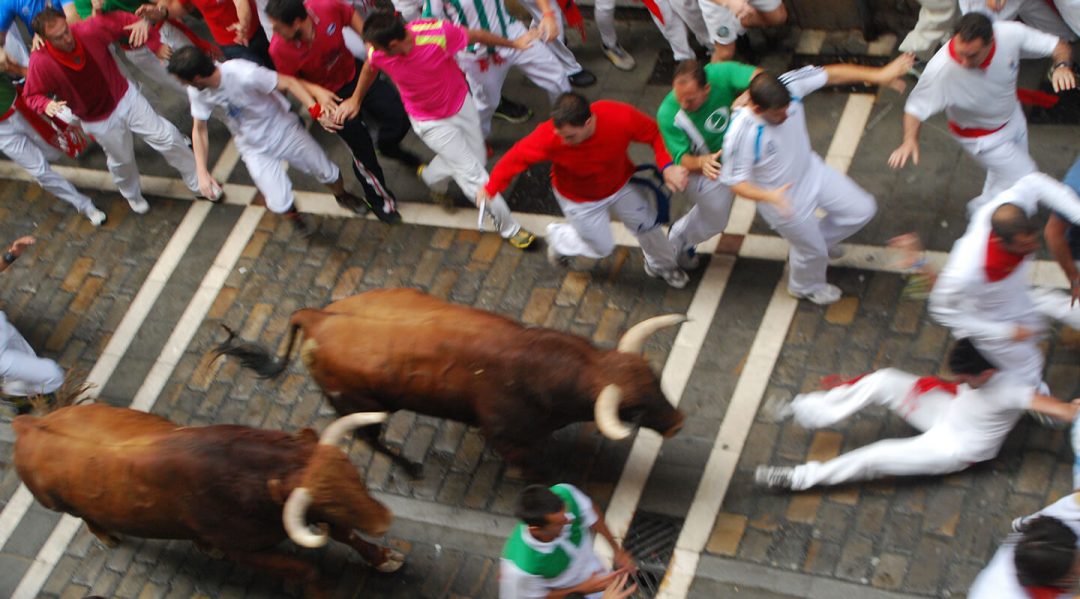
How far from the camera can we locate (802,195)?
7.92m

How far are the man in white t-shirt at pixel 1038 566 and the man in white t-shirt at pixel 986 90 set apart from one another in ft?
10.1

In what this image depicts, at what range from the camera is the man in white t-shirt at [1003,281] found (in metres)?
6.47

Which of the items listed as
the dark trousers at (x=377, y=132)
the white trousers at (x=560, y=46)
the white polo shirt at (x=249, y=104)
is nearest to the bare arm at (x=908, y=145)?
the white trousers at (x=560, y=46)

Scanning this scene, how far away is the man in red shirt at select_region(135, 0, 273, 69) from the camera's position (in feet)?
34.3

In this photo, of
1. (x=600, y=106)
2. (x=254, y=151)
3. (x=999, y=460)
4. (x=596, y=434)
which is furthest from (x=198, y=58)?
(x=999, y=460)

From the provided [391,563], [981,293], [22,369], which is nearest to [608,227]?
[391,563]

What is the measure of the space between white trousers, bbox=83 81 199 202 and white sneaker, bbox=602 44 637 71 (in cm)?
409

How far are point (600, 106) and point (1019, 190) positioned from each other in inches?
109

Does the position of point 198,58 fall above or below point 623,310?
above

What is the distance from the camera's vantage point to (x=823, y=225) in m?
8.38

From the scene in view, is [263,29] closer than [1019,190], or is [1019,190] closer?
[1019,190]

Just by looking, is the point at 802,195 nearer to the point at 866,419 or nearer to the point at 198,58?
the point at 866,419

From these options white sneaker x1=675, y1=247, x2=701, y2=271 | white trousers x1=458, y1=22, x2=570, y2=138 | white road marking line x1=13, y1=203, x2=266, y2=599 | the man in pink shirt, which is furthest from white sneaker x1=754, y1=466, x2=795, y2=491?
white road marking line x1=13, y1=203, x2=266, y2=599

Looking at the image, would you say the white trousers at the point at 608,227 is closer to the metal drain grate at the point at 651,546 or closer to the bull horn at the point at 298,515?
the metal drain grate at the point at 651,546
